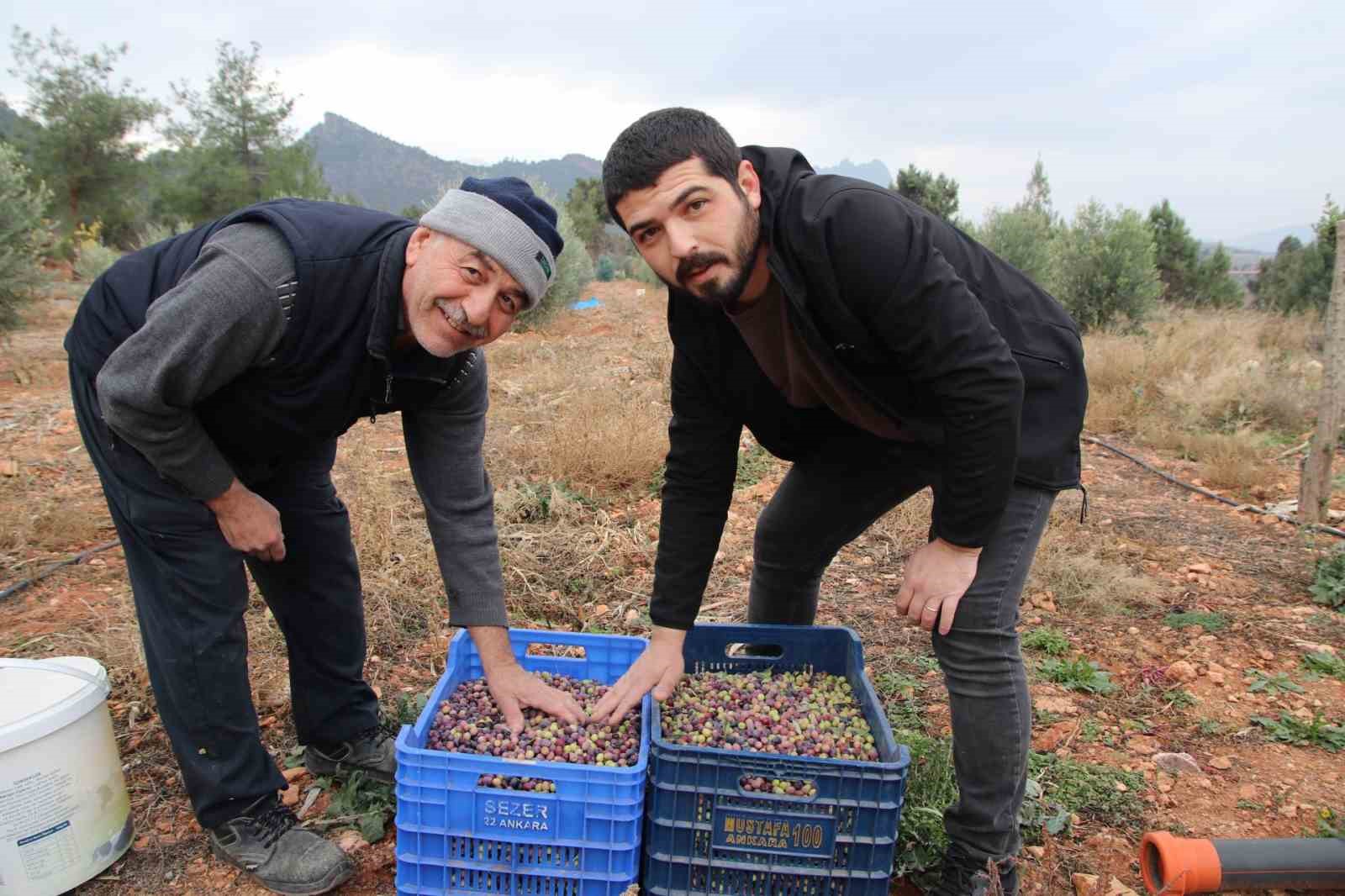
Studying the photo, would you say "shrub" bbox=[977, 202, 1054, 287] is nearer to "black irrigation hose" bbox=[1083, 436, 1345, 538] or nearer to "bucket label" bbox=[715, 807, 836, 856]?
"black irrigation hose" bbox=[1083, 436, 1345, 538]

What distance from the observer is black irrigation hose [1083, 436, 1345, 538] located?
4.62 meters

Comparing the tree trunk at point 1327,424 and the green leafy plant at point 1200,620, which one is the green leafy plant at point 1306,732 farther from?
the tree trunk at point 1327,424

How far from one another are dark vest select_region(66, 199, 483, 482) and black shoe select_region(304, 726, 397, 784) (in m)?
0.99

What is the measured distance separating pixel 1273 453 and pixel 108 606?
24.8 ft

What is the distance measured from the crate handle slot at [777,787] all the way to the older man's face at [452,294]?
3.55 feet

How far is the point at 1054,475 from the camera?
1.87 metres

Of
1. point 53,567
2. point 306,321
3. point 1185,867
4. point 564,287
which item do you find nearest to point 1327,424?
point 1185,867

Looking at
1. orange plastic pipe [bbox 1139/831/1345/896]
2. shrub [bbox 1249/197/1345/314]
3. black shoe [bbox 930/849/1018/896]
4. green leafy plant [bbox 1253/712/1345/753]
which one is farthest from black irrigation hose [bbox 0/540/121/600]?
shrub [bbox 1249/197/1345/314]

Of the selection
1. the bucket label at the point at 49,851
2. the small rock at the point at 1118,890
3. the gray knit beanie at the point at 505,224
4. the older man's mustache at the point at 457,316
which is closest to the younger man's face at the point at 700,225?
the gray knit beanie at the point at 505,224

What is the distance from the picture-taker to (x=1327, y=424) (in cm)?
473

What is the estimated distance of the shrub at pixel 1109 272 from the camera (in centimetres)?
1188

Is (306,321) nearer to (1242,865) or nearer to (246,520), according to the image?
(246,520)

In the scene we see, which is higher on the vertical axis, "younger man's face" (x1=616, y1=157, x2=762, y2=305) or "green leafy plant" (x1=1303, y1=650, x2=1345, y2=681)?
"younger man's face" (x1=616, y1=157, x2=762, y2=305)

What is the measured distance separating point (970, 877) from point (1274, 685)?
1892 millimetres
